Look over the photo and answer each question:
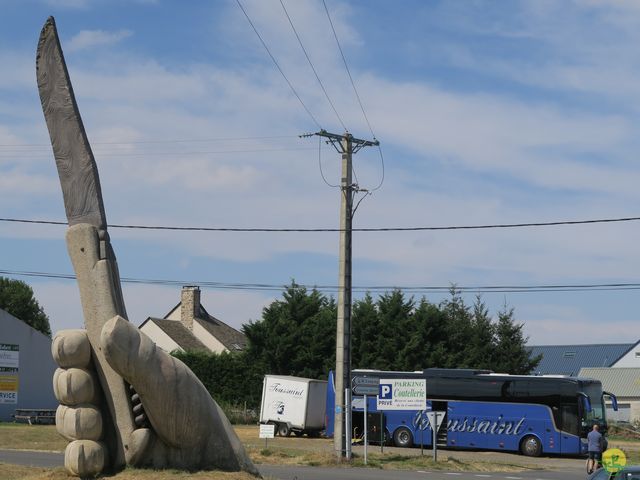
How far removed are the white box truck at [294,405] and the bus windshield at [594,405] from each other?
13.4m

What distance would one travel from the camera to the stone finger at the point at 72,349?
17312 millimetres

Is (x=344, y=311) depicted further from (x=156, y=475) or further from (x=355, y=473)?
(x=156, y=475)

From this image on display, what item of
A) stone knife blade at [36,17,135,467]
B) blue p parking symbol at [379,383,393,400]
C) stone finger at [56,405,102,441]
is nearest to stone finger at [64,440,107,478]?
stone finger at [56,405,102,441]

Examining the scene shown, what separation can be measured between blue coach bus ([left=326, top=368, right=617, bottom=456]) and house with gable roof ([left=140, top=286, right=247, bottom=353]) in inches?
1247

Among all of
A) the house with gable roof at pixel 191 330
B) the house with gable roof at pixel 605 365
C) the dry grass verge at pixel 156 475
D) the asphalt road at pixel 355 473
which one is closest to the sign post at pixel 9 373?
the house with gable roof at pixel 191 330

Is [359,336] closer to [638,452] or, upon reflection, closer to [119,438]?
[638,452]

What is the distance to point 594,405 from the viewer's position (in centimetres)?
3972

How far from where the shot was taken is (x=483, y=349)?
61.6m

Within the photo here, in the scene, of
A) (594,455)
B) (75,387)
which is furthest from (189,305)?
(75,387)

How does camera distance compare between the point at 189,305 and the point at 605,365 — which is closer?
the point at 189,305

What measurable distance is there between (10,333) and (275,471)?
33.3 meters

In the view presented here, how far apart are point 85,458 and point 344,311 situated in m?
15.0

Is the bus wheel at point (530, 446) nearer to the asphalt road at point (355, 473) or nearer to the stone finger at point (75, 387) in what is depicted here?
the asphalt road at point (355, 473)

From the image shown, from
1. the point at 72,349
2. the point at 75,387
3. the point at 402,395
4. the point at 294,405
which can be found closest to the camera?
the point at 75,387
